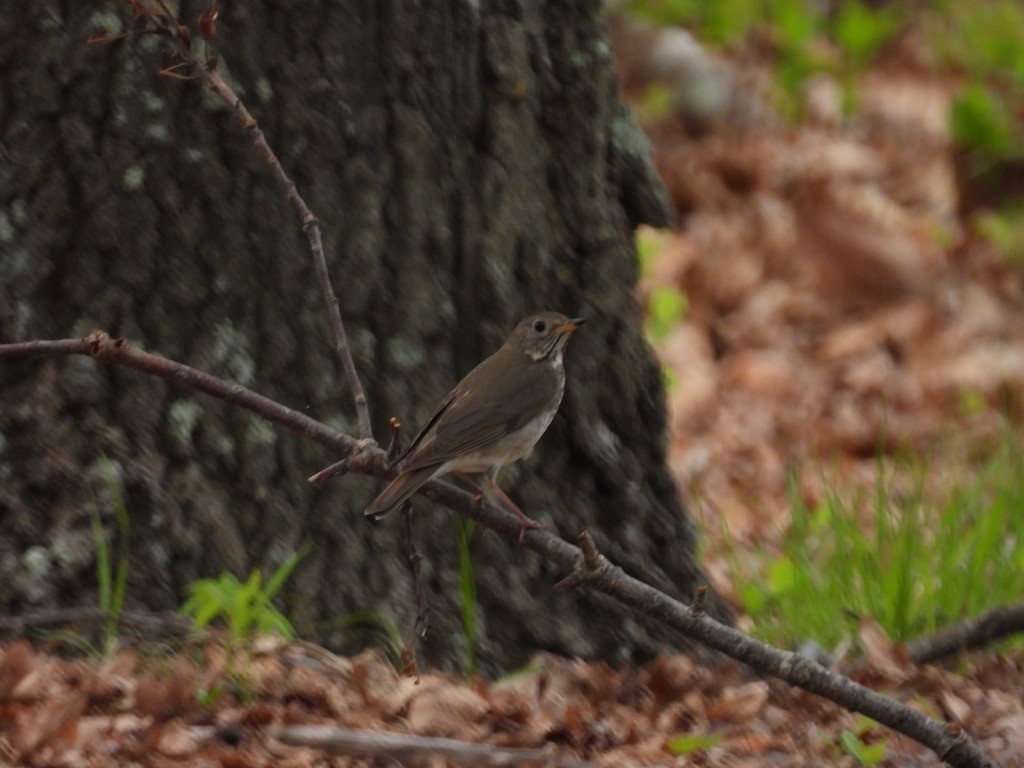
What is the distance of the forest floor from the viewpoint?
3.14 m

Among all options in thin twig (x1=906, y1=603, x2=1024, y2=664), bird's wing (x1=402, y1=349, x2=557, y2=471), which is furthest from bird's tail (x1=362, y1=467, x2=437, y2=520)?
thin twig (x1=906, y1=603, x2=1024, y2=664)

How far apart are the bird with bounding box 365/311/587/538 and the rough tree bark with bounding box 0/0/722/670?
183 mm

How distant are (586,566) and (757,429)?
15.2ft

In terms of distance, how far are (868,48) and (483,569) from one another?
7.84 meters

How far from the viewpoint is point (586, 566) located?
289cm

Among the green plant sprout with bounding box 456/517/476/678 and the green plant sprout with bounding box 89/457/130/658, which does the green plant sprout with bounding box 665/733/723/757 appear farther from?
the green plant sprout with bounding box 89/457/130/658

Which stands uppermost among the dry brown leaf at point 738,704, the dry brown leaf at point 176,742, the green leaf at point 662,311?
the dry brown leaf at point 176,742

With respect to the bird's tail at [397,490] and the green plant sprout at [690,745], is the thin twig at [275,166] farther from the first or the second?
the green plant sprout at [690,745]

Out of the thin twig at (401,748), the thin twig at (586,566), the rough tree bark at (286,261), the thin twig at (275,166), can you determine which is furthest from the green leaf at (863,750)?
the thin twig at (275,166)

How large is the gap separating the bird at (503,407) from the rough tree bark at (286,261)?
0.60 feet

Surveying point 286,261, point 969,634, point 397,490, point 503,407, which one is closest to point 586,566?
point 397,490

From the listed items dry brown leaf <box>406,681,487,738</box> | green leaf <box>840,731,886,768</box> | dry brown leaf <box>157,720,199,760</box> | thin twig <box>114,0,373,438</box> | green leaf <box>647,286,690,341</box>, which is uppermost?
thin twig <box>114,0,373,438</box>

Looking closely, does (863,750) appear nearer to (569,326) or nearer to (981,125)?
(569,326)

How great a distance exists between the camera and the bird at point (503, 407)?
11.4ft
